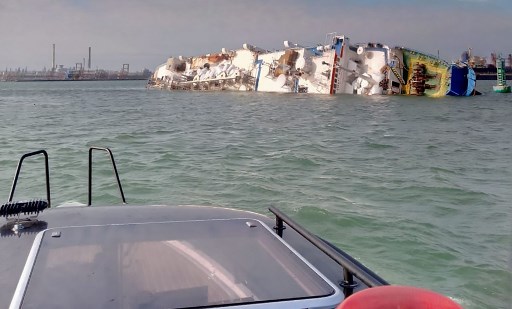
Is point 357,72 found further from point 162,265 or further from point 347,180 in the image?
point 162,265

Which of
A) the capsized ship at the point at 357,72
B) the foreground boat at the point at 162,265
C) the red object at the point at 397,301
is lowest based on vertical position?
the foreground boat at the point at 162,265

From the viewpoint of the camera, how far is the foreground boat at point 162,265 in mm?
1831

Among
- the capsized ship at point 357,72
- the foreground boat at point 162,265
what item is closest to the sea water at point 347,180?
the foreground boat at point 162,265

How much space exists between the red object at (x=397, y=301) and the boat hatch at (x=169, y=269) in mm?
481

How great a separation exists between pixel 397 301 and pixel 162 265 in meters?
1.16

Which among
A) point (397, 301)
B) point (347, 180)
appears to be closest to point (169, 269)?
point (397, 301)

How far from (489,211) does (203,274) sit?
5.93 metres

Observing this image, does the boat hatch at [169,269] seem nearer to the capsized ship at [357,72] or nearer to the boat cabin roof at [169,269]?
the boat cabin roof at [169,269]

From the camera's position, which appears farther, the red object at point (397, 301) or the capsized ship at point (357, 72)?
the capsized ship at point (357, 72)

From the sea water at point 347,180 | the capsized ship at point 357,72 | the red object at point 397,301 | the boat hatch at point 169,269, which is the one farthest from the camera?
the capsized ship at point 357,72

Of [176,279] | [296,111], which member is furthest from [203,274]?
[296,111]

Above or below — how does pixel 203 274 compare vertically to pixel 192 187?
above

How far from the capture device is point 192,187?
865 centimetres

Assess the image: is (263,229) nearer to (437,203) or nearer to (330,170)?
(437,203)
